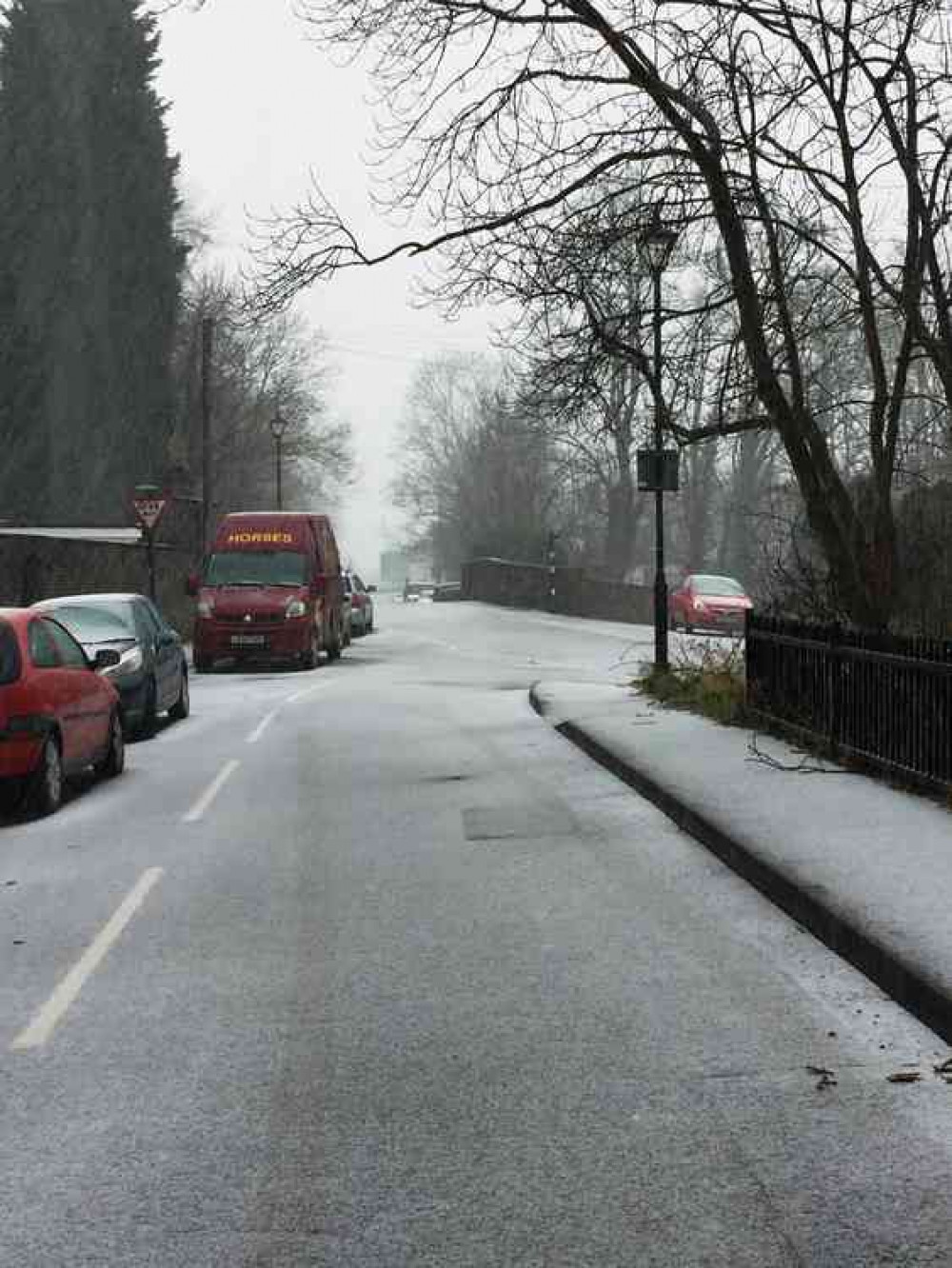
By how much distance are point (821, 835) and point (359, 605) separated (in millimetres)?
36357

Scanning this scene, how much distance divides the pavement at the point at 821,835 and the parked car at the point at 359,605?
92.2 feet

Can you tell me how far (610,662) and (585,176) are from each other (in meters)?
16.8

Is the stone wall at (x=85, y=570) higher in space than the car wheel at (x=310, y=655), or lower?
higher

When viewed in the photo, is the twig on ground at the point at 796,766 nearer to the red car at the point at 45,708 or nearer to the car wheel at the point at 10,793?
the red car at the point at 45,708

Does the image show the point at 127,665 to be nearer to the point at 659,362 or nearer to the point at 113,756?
the point at 113,756

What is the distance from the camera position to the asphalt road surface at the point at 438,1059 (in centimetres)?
409

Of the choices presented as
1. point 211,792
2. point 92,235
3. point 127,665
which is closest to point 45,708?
point 211,792

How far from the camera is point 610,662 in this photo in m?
32.2

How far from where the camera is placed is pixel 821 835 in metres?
9.48

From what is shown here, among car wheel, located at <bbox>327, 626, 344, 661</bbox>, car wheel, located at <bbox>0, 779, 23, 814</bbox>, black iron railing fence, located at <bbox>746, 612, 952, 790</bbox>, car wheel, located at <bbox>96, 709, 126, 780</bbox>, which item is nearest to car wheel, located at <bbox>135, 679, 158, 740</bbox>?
car wheel, located at <bbox>96, 709, 126, 780</bbox>

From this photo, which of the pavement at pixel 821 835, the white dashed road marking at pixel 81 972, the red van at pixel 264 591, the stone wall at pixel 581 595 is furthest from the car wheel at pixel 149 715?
the stone wall at pixel 581 595

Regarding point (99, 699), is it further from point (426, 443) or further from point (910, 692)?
point (426, 443)

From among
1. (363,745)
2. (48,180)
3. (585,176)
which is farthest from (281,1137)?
(48,180)

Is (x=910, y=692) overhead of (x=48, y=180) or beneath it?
beneath
